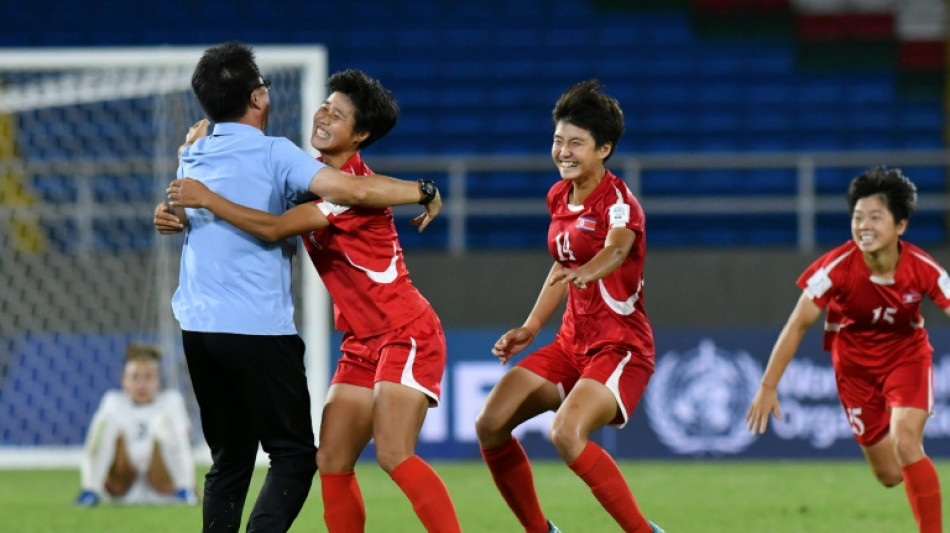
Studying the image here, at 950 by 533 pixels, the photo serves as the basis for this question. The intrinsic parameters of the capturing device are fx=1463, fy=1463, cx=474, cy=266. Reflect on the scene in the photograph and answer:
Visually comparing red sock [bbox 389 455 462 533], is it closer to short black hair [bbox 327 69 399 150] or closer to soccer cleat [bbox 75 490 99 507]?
short black hair [bbox 327 69 399 150]

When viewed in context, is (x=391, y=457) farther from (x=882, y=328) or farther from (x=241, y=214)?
(x=882, y=328)

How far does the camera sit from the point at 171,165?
33.5ft

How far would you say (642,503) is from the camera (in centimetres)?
813

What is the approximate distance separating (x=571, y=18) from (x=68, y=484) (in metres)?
8.26

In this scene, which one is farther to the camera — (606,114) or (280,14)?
(280,14)

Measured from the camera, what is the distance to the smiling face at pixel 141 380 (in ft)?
26.7

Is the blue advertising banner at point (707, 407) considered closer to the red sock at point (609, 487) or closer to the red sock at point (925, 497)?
the red sock at point (925, 497)

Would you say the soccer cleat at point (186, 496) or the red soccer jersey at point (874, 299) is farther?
the soccer cleat at point (186, 496)

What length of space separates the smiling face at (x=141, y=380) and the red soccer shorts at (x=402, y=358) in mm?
3238

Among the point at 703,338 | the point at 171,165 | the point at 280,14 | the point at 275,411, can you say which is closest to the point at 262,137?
the point at 275,411

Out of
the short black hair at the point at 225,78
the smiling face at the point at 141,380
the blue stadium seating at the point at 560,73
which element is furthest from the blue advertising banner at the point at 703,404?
the short black hair at the point at 225,78

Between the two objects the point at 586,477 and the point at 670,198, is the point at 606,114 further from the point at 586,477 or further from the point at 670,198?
the point at 670,198

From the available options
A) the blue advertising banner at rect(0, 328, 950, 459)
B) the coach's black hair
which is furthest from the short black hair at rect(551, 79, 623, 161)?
the blue advertising banner at rect(0, 328, 950, 459)

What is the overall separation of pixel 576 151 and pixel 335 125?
3.24 feet
